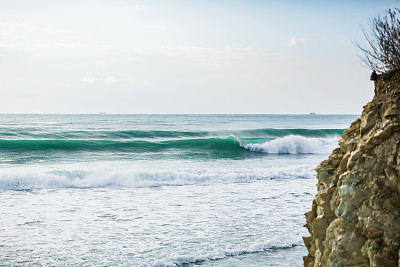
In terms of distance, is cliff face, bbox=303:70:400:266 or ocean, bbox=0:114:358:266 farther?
ocean, bbox=0:114:358:266

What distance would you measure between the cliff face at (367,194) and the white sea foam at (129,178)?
11.9 meters

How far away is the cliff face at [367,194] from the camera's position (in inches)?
128

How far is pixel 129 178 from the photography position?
52.8 feet

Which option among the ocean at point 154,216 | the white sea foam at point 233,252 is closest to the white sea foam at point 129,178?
the ocean at point 154,216

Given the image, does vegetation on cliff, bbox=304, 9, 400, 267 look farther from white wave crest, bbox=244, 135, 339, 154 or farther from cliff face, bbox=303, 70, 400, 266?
white wave crest, bbox=244, 135, 339, 154

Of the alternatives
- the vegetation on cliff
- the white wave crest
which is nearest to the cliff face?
the vegetation on cliff

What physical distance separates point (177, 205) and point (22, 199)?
4540 mm

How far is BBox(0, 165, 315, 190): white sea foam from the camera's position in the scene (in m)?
15.1

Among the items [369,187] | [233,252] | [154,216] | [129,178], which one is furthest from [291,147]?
[369,187]

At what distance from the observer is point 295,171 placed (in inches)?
691

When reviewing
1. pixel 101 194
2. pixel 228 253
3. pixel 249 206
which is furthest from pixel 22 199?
pixel 228 253

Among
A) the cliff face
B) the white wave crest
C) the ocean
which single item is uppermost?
the cliff face

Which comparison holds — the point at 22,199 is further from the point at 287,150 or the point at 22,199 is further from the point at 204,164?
the point at 287,150

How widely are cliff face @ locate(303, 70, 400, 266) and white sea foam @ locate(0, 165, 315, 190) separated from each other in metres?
11.9
